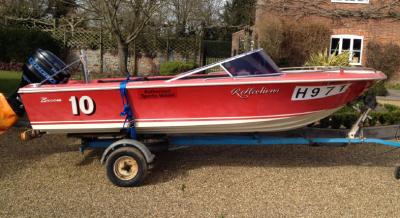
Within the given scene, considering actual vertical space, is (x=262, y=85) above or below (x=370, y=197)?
above

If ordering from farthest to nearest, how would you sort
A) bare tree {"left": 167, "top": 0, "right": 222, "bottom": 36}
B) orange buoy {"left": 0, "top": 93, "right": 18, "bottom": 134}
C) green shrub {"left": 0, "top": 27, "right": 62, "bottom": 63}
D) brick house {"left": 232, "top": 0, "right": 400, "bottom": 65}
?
1. bare tree {"left": 167, "top": 0, "right": 222, "bottom": 36}
2. brick house {"left": 232, "top": 0, "right": 400, "bottom": 65}
3. green shrub {"left": 0, "top": 27, "right": 62, "bottom": 63}
4. orange buoy {"left": 0, "top": 93, "right": 18, "bottom": 134}

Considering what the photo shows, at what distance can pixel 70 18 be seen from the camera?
1797 cm

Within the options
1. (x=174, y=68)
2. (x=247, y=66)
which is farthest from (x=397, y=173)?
(x=174, y=68)

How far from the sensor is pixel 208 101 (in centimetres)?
472

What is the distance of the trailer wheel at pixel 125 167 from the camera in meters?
4.73

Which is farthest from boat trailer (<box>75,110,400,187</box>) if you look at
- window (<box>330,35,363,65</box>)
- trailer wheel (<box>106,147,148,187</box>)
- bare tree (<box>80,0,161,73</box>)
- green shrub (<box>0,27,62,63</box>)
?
green shrub (<box>0,27,62,63</box>)

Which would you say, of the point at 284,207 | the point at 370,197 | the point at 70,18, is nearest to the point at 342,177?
the point at 370,197

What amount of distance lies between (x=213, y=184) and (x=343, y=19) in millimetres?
13991

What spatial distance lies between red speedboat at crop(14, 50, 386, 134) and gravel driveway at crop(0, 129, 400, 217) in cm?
63

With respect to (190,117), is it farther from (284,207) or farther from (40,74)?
(40,74)

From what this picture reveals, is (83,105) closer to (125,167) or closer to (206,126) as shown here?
(125,167)

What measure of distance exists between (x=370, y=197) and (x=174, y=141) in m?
2.34

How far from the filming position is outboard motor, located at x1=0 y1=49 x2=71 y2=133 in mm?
5086

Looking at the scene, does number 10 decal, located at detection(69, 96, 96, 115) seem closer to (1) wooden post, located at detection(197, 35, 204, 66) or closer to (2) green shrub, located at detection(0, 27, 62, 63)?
(2) green shrub, located at detection(0, 27, 62, 63)
